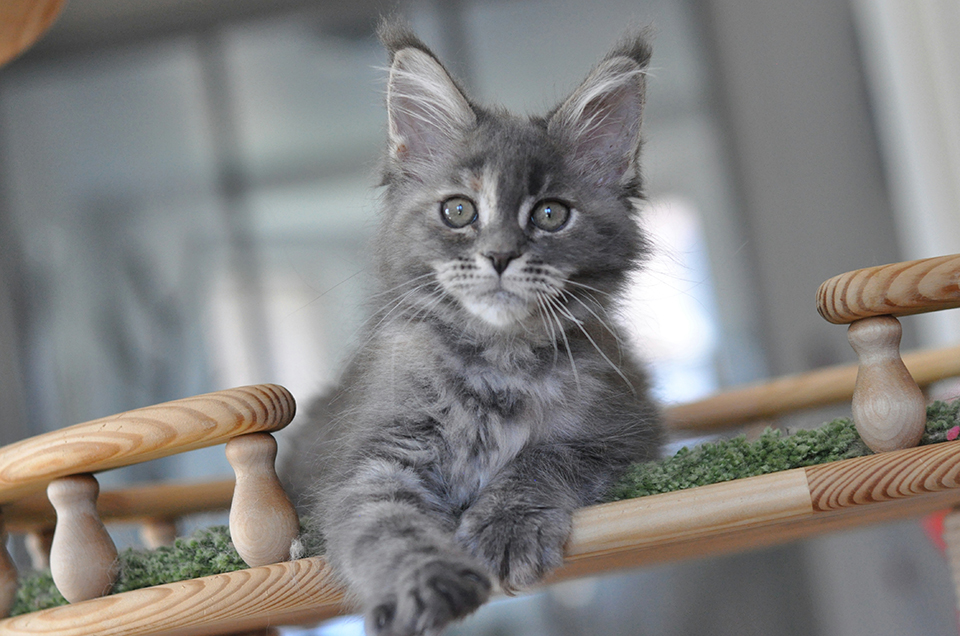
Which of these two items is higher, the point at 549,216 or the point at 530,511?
the point at 549,216

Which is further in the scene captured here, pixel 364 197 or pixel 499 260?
pixel 364 197

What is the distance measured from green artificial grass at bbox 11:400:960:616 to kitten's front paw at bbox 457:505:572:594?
0.16 meters

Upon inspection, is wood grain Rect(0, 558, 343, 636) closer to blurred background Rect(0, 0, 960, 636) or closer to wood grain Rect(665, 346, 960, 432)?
wood grain Rect(665, 346, 960, 432)

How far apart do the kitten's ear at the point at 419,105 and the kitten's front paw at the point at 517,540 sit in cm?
66

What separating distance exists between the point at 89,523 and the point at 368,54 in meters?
2.93

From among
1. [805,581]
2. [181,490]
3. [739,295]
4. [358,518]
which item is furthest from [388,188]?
[805,581]

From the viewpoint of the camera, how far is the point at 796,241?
132 inches

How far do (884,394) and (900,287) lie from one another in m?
0.14

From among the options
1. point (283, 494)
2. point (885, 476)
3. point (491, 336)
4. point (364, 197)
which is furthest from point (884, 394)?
point (364, 197)

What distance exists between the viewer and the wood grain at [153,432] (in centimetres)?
106

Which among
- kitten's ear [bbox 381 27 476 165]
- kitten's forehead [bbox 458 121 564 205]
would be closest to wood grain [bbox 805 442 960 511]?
kitten's forehead [bbox 458 121 564 205]

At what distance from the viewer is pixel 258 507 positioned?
3.55 ft

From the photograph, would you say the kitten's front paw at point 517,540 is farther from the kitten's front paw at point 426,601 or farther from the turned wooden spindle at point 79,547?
the turned wooden spindle at point 79,547

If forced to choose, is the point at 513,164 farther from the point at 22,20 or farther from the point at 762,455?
the point at 22,20
